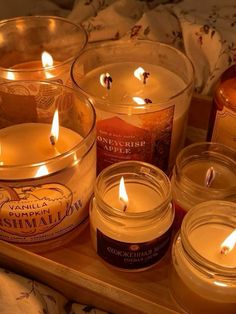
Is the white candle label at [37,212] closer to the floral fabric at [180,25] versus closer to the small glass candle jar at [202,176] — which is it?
the small glass candle jar at [202,176]

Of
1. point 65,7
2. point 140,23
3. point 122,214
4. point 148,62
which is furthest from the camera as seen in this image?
point 65,7

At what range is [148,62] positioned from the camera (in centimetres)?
64

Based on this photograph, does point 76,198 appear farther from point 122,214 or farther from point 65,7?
point 65,7

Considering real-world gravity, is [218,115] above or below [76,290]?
above

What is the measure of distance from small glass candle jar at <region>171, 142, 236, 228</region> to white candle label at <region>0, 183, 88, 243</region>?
Answer: 0.11 m

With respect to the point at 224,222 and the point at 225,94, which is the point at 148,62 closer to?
the point at 225,94

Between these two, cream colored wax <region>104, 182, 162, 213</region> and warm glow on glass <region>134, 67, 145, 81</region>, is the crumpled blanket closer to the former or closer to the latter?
cream colored wax <region>104, 182, 162, 213</region>

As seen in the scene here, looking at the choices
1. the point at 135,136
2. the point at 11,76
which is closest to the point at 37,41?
the point at 11,76

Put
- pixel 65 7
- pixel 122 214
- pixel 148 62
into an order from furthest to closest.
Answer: pixel 65 7
pixel 148 62
pixel 122 214

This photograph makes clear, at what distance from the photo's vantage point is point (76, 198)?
50 cm

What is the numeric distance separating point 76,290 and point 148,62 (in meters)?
0.31

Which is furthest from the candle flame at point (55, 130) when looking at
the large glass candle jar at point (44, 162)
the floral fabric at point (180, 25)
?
the floral fabric at point (180, 25)

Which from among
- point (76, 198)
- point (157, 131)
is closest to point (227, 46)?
point (157, 131)

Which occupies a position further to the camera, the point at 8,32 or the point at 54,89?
the point at 8,32
